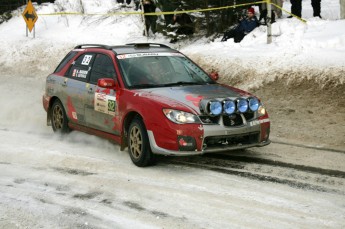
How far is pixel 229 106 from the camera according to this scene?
22.9ft

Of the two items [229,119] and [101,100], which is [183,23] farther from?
[229,119]

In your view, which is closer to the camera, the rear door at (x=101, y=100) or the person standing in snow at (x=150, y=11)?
the rear door at (x=101, y=100)

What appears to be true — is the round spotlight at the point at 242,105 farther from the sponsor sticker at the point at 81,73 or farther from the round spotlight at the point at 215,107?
the sponsor sticker at the point at 81,73

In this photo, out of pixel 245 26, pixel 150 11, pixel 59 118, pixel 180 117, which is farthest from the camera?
pixel 150 11

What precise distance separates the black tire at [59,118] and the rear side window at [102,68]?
1.13m

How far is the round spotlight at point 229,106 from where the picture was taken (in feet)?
22.8

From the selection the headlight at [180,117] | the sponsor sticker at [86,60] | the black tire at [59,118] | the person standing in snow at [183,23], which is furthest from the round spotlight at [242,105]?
the person standing in snow at [183,23]

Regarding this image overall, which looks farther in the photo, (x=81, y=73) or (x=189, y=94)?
(x=81, y=73)

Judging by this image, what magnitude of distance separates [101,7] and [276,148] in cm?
1693

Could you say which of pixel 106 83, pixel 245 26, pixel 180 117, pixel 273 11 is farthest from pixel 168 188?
pixel 273 11

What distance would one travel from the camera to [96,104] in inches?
321

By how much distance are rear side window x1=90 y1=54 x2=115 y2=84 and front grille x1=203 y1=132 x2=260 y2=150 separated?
1.93 meters

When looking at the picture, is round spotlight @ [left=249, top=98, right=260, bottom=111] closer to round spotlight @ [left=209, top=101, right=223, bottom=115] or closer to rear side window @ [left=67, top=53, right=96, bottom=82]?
round spotlight @ [left=209, top=101, right=223, bottom=115]

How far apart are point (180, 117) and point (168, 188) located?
1.02m
